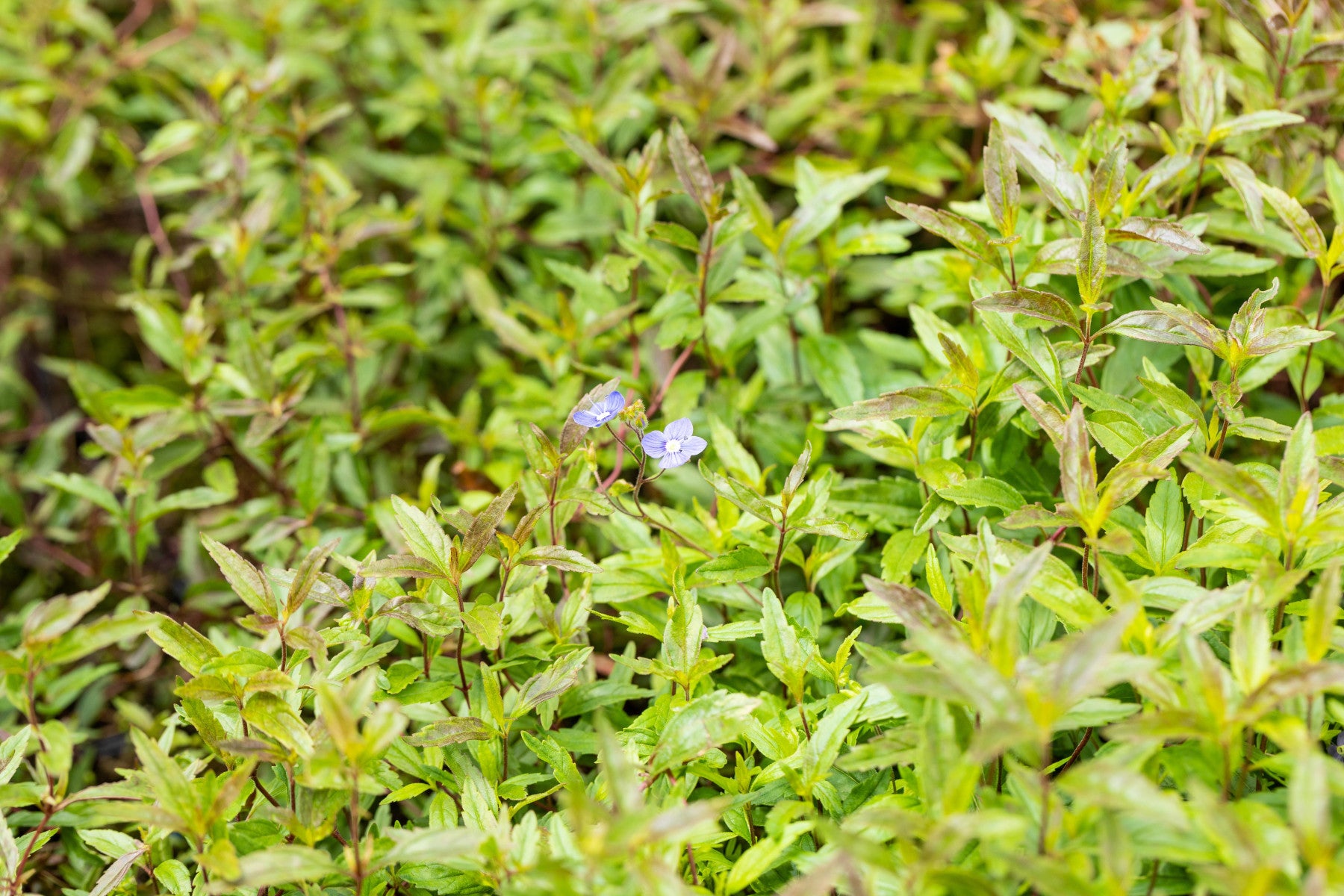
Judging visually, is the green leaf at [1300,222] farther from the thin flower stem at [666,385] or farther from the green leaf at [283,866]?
the green leaf at [283,866]

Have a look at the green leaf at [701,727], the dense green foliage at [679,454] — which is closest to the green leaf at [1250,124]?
the dense green foliage at [679,454]

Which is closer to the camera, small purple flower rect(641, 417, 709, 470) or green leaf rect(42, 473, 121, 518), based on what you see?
small purple flower rect(641, 417, 709, 470)

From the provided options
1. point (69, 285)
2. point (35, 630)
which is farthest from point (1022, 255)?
point (69, 285)

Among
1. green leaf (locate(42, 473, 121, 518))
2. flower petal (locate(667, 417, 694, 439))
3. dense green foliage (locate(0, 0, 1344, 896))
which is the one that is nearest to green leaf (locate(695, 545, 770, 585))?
dense green foliage (locate(0, 0, 1344, 896))

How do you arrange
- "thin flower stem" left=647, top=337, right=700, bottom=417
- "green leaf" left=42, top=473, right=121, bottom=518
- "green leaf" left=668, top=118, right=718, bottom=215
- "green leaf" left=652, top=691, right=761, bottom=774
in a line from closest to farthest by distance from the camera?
"green leaf" left=652, top=691, right=761, bottom=774, "green leaf" left=668, top=118, right=718, bottom=215, "thin flower stem" left=647, top=337, right=700, bottom=417, "green leaf" left=42, top=473, right=121, bottom=518

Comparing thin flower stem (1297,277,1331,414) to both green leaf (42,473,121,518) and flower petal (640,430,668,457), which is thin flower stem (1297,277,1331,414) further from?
green leaf (42,473,121,518)

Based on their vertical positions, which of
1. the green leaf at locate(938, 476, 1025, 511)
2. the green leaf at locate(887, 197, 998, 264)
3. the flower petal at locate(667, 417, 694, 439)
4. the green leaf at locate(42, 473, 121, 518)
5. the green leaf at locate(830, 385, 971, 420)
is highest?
the green leaf at locate(887, 197, 998, 264)

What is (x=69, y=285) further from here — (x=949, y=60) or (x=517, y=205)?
(x=949, y=60)

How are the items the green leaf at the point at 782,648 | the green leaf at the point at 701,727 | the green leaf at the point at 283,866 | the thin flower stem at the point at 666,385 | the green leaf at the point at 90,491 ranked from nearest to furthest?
the green leaf at the point at 283,866 < the green leaf at the point at 701,727 < the green leaf at the point at 782,648 < the thin flower stem at the point at 666,385 < the green leaf at the point at 90,491
